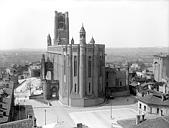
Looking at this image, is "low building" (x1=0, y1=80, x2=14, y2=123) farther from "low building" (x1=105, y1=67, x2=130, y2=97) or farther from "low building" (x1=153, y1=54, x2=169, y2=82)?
"low building" (x1=153, y1=54, x2=169, y2=82)

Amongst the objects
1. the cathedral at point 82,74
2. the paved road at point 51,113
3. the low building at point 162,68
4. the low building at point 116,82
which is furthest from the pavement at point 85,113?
the low building at point 162,68

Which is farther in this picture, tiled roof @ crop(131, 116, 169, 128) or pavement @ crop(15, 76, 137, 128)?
pavement @ crop(15, 76, 137, 128)

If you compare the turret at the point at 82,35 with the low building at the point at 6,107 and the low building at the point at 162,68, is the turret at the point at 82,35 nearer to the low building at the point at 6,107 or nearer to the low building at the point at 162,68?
the low building at the point at 6,107

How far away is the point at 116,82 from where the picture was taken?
206 feet

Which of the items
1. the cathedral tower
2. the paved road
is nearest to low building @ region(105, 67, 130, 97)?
the cathedral tower

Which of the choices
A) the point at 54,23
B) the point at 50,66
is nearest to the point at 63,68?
the point at 50,66

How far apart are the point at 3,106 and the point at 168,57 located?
5697 centimetres

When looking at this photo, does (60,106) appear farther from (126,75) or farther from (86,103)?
(126,75)

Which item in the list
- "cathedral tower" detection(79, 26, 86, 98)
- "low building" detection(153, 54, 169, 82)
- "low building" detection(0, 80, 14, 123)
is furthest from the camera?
"low building" detection(153, 54, 169, 82)

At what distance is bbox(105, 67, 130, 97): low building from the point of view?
60.3 meters

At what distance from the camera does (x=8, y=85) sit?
2025 inches

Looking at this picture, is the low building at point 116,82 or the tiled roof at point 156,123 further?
the low building at point 116,82

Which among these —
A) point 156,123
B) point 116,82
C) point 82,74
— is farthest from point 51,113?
point 156,123

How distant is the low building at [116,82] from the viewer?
60.3m
